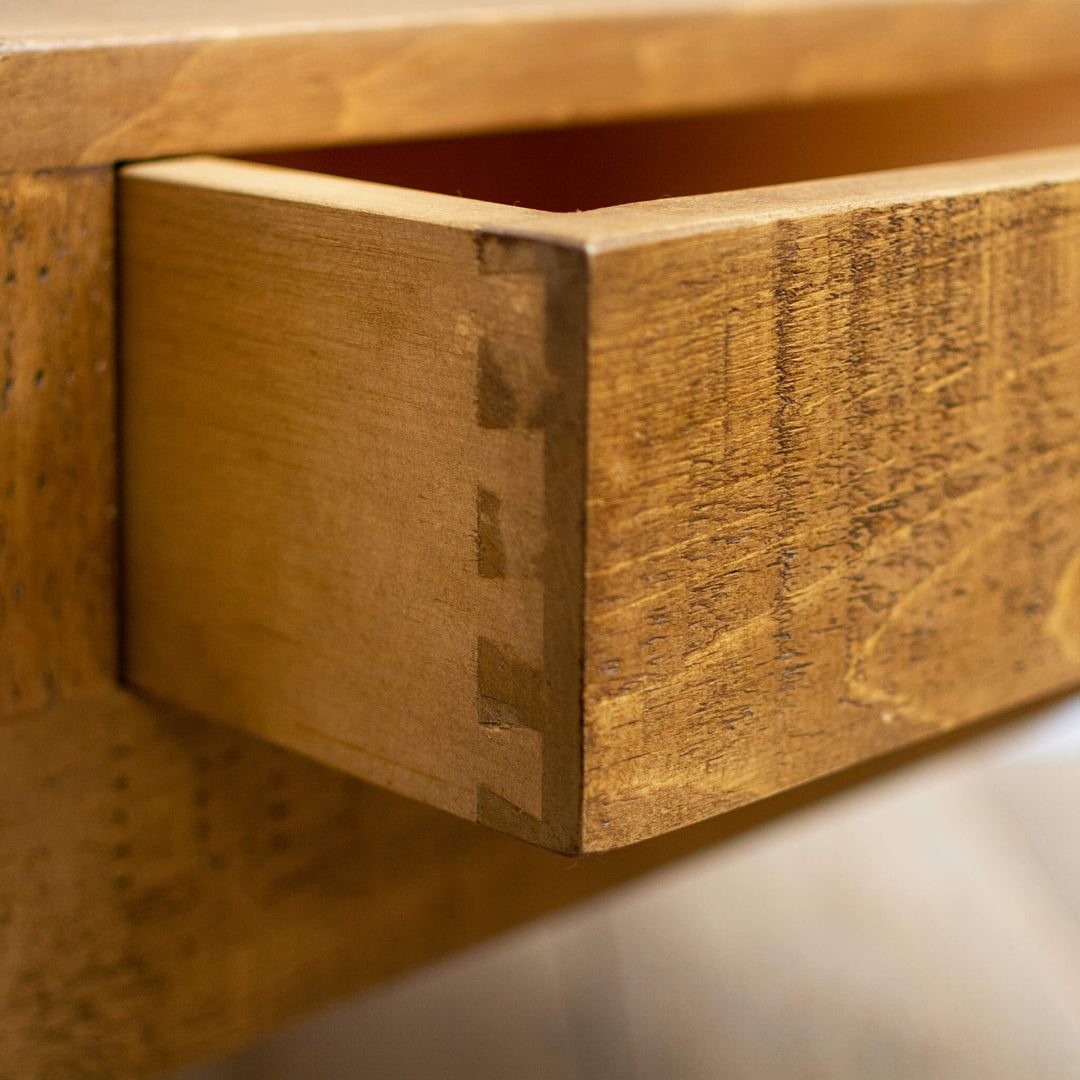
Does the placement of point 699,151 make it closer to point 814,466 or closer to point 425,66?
point 425,66

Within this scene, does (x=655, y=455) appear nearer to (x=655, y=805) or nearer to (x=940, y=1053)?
(x=655, y=805)

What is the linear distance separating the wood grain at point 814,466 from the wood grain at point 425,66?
0.16 metres

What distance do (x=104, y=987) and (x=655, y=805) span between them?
0.79 ft

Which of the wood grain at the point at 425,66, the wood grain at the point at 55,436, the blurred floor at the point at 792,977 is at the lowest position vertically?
the blurred floor at the point at 792,977

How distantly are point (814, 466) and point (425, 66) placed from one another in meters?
0.22

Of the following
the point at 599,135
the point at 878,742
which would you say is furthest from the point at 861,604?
the point at 599,135

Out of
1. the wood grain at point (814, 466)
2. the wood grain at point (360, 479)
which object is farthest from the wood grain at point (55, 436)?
the wood grain at point (814, 466)

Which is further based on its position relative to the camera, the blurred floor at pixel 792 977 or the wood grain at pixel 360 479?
the blurred floor at pixel 792 977

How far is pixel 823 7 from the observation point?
608 mm

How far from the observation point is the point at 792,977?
96 cm

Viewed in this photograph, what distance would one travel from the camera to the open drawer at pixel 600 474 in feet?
1.08

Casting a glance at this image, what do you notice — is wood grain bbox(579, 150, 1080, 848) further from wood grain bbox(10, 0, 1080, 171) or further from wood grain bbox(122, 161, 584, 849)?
wood grain bbox(10, 0, 1080, 171)

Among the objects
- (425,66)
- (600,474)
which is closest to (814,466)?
(600,474)

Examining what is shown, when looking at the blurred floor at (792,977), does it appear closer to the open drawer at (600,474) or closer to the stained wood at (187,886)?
the stained wood at (187,886)
